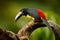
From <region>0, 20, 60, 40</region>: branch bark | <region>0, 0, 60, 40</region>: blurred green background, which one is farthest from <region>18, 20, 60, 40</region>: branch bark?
<region>0, 0, 60, 40</region>: blurred green background

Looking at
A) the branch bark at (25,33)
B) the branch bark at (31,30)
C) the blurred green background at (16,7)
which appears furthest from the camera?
the blurred green background at (16,7)

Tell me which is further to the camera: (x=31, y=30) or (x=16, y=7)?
(x=16, y=7)

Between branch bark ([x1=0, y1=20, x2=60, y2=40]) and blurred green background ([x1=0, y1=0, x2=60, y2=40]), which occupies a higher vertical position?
blurred green background ([x1=0, y1=0, x2=60, y2=40])

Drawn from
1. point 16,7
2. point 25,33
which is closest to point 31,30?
point 25,33

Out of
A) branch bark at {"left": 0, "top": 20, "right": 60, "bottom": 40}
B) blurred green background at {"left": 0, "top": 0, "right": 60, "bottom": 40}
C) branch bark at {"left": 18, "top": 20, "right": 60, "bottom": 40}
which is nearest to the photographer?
branch bark at {"left": 0, "top": 20, "right": 60, "bottom": 40}

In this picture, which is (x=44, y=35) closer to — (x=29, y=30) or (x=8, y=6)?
(x=29, y=30)

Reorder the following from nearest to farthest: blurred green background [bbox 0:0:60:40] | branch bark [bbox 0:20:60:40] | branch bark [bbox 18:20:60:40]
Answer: branch bark [bbox 0:20:60:40] → branch bark [bbox 18:20:60:40] → blurred green background [bbox 0:0:60:40]

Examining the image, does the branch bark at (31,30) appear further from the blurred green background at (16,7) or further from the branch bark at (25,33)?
the blurred green background at (16,7)

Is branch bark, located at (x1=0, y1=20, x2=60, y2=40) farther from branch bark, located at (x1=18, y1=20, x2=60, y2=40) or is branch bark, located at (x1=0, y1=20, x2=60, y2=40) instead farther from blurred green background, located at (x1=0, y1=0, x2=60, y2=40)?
blurred green background, located at (x1=0, y1=0, x2=60, y2=40)

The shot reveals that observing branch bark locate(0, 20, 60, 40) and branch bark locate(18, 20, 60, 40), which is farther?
branch bark locate(18, 20, 60, 40)

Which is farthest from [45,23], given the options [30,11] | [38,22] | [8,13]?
[8,13]

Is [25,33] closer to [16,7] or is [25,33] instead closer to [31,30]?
[31,30]

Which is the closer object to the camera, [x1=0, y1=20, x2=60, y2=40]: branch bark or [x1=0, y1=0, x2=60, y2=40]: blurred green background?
[x1=0, y1=20, x2=60, y2=40]: branch bark

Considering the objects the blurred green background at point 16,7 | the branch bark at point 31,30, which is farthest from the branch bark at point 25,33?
the blurred green background at point 16,7
